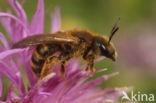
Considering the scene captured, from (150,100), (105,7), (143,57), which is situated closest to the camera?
(150,100)

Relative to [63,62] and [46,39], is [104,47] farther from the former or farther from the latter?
[46,39]

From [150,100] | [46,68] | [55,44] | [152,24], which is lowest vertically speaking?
[150,100]

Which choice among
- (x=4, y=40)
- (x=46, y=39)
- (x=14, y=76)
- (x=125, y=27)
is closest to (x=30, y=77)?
(x=14, y=76)

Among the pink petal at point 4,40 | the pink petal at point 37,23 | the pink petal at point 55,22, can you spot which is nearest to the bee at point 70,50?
the pink petal at point 4,40

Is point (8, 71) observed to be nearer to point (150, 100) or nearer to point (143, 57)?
point (150, 100)

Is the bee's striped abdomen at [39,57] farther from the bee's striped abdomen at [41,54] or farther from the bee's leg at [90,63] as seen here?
the bee's leg at [90,63]

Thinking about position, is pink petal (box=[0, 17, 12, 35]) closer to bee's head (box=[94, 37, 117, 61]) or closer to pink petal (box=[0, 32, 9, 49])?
pink petal (box=[0, 32, 9, 49])

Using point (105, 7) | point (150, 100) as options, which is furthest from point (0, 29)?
point (150, 100)
